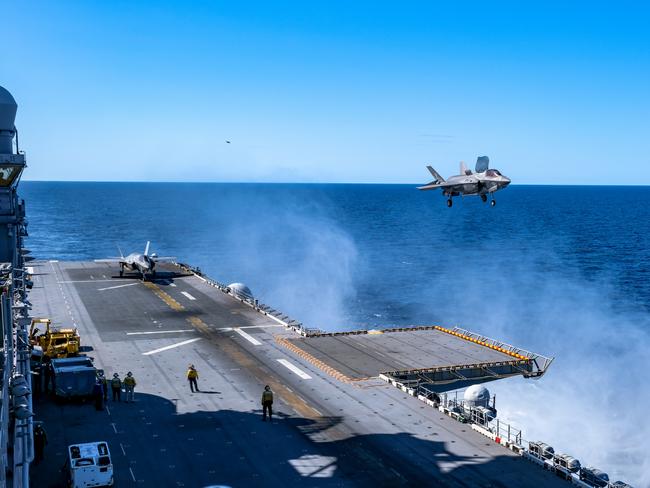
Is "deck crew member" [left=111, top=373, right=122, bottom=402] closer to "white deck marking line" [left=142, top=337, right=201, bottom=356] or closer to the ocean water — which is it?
"white deck marking line" [left=142, top=337, right=201, bottom=356]

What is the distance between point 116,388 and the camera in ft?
119

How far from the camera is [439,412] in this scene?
36.1 meters

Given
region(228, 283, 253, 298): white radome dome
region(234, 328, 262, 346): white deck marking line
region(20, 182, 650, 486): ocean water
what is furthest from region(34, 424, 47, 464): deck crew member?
region(228, 283, 253, 298): white radome dome

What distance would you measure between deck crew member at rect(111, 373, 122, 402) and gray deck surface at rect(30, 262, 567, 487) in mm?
517

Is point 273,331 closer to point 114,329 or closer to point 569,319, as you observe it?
point 114,329

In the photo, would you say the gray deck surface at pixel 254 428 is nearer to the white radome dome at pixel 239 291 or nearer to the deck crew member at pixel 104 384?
the deck crew member at pixel 104 384

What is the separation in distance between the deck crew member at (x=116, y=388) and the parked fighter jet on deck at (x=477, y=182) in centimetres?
2015

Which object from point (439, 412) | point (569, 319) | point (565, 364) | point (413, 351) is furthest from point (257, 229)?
point (439, 412)

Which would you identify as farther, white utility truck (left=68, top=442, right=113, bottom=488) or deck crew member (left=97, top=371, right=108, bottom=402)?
deck crew member (left=97, top=371, right=108, bottom=402)

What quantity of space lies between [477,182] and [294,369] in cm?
1758

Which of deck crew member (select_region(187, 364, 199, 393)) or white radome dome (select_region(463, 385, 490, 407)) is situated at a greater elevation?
deck crew member (select_region(187, 364, 199, 393))

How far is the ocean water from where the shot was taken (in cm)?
5700

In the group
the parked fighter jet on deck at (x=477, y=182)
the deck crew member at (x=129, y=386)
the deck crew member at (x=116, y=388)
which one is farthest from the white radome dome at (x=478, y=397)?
the deck crew member at (x=116, y=388)

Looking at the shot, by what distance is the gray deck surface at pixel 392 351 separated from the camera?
148ft
